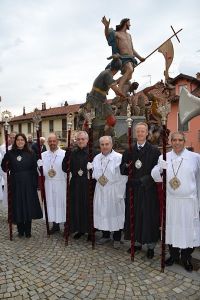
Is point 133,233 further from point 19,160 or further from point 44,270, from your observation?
point 19,160

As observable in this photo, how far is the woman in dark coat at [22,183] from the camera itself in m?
5.79

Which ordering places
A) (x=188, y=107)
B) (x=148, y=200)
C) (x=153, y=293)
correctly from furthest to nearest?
(x=188, y=107) → (x=148, y=200) → (x=153, y=293)

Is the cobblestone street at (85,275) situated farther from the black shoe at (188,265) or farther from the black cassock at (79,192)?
the black cassock at (79,192)

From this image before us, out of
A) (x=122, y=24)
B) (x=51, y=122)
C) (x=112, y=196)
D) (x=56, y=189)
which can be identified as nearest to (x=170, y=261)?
(x=112, y=196)

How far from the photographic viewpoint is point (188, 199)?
4.32 m

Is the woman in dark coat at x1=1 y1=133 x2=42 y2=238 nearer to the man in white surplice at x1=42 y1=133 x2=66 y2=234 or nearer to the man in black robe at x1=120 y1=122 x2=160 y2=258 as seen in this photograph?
the man in white surplice at x1=42 y1=133 x2=66 y2=234

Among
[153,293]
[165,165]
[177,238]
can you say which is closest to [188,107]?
[165,165]

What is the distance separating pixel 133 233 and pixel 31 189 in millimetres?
2094

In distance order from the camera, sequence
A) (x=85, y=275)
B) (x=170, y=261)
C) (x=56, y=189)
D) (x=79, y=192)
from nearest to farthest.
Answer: (x=85, y=275) → (x=170, y=261) → (x=79, y=192) → (x=56, y=189)

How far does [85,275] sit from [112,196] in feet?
4.75

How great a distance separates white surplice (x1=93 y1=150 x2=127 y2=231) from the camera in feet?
17.3

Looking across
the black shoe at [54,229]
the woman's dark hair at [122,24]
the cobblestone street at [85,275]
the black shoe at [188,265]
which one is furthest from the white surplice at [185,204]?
the woman's dark hair at [122,24]

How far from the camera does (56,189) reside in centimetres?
604

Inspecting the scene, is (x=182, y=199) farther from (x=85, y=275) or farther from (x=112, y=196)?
(x=85, y=275)
